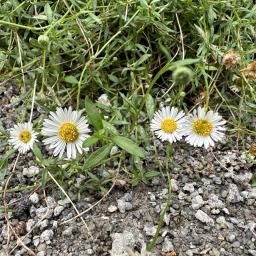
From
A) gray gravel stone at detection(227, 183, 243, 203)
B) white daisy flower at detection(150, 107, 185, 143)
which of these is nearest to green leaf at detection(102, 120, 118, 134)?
white daisy flower at detection(150, 107, 185, 143)

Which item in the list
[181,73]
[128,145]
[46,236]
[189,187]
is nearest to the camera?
[181,73]

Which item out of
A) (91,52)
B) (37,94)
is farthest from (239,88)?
(37,94)

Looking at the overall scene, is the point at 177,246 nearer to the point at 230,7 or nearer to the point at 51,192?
the point at 51,192

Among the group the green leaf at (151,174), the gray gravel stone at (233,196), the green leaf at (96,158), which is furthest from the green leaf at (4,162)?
the gray gravel stone at (233,196)

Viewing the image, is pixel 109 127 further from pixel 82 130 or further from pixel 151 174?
pixel 151 174

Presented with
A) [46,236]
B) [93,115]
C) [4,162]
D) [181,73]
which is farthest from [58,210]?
[181,73]

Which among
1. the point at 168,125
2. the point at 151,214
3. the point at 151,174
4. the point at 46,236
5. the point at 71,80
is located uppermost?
the point at 71,80
